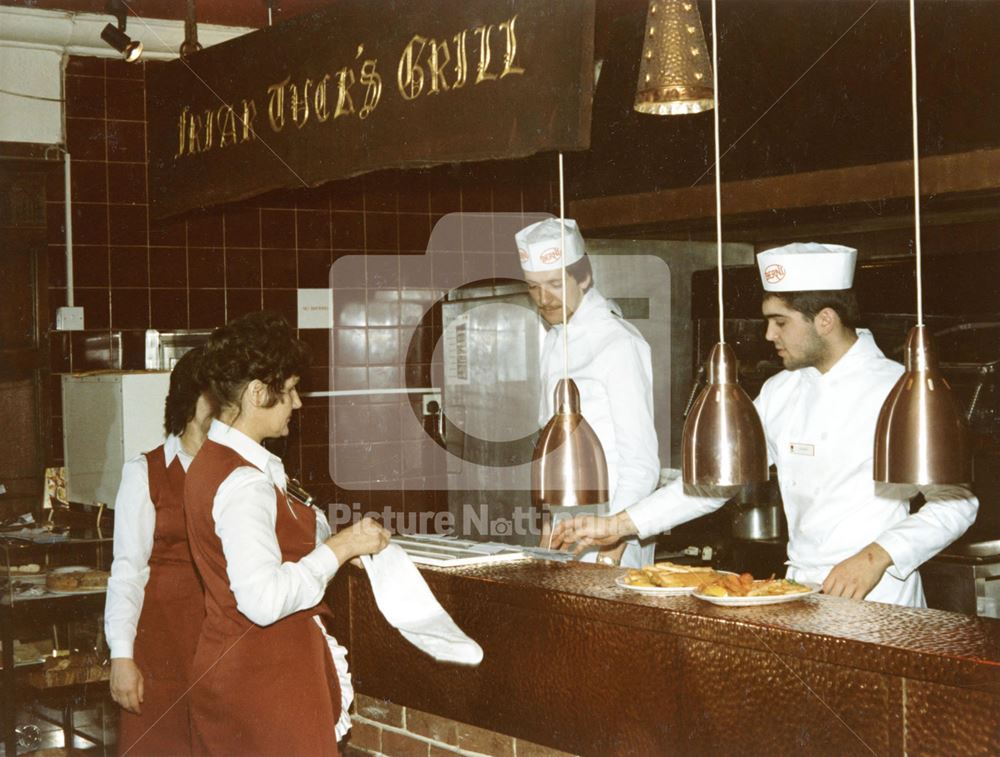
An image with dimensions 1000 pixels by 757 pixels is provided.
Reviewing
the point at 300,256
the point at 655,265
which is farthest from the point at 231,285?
the point at 655,265

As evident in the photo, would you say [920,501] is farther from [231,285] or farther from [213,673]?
[231,285]

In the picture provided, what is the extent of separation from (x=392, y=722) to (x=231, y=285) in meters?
3.81

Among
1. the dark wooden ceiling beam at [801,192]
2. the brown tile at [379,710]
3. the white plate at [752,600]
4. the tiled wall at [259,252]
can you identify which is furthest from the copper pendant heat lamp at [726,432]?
the tiled wall at [259,252]

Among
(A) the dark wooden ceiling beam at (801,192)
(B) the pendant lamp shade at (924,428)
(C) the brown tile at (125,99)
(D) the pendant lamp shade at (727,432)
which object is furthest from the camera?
(C) the brown tile at (125,99)

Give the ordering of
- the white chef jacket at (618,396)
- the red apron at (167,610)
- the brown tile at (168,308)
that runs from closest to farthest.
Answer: the red apron at (167,610)
the white chef jacket at (618,396)
the brown tile at (168,308)

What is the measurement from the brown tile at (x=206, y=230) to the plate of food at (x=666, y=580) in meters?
4.33

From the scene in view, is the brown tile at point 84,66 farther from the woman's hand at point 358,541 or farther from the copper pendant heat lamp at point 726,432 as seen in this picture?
the copper pendant heat lamp at point 726,432

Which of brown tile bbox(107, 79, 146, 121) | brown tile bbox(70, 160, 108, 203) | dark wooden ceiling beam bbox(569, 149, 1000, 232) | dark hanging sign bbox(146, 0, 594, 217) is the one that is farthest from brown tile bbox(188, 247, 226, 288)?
dark hanging sign bbox(146, 0, 594, 217)

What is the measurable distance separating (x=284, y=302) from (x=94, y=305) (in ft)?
3.62

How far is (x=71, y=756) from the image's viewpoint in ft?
13.9

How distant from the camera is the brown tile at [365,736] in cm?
340

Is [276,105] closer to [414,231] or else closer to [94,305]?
[94,305]

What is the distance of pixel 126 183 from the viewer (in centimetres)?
622

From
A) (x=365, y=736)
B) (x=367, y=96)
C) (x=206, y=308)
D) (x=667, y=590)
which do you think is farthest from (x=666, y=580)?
(x=206, y=308)
